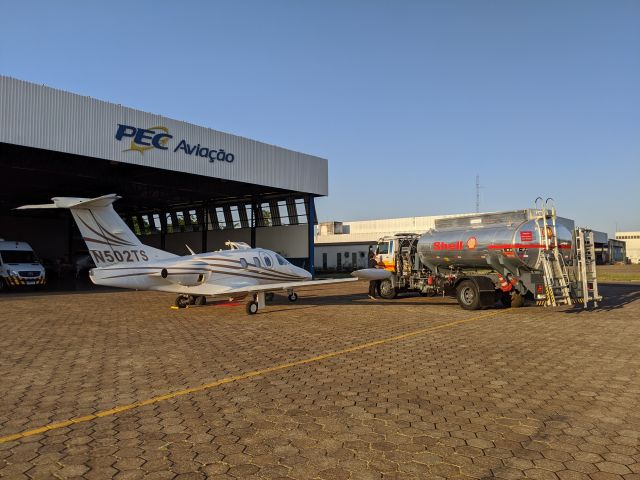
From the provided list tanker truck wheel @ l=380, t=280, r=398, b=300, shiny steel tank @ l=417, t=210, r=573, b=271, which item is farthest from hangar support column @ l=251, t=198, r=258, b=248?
shiny steel tank @ l=417, t=210, r=573, b=271

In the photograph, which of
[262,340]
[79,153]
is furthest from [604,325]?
[79,153]

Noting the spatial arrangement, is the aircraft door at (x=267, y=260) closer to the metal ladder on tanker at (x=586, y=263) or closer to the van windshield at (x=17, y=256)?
the metal ladder on tanker at (x=586, y=263)

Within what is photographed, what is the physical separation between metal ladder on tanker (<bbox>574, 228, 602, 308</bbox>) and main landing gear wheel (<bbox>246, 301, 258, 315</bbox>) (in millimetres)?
10864

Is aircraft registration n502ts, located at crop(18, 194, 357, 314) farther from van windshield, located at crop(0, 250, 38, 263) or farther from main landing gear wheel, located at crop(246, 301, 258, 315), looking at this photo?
van windshield, located at crop(0, 250, 38, 263)

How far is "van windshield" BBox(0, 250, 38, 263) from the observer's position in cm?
2703

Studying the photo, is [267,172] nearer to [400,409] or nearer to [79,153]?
[79,153]

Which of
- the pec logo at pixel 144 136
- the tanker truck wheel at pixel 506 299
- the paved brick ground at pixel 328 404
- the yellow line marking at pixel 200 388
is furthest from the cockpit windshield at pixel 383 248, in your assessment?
the pec logo at pixel 144 136

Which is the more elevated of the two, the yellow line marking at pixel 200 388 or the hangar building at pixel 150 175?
the hangar building at pixel 150 175

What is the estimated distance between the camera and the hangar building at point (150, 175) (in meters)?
22.6

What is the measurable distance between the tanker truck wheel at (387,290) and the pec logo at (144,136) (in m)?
15.3

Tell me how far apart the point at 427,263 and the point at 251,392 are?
46.6 feet

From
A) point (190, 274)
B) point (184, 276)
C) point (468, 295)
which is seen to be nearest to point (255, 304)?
point (190, 274)

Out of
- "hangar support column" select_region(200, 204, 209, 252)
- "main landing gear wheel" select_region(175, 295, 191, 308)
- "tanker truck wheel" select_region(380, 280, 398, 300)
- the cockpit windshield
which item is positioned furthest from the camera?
"hangar support column" select_region(200, 204, 209, 252)

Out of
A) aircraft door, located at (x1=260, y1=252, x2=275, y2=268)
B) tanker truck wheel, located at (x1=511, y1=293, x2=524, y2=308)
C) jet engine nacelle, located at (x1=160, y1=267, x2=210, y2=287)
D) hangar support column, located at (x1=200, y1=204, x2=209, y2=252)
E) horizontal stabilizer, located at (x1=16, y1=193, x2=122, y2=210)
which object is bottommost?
tanker truck wheel, located at (x1=511, y1=293, x2=524, y2=308)
